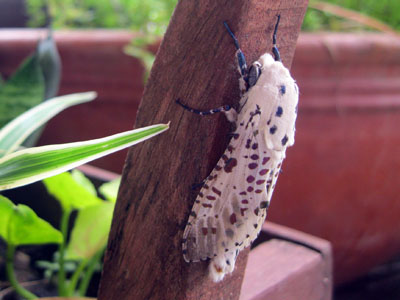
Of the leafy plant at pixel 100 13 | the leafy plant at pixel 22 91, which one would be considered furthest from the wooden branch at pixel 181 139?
the leafy plant at pixel 100 13

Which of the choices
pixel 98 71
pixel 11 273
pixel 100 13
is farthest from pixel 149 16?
pixel 11 273

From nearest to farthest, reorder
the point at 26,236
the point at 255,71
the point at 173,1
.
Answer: the point at 255,71 < the point at 26,236 < the point at 173,1

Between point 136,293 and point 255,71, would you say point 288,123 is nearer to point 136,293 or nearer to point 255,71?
point 255,71

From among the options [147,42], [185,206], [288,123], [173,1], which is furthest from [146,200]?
[173,1]

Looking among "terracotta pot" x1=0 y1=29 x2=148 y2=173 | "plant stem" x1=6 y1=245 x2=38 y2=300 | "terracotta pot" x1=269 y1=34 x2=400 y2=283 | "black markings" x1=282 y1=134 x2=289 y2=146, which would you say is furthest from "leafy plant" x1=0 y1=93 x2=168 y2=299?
"terracotta pot" x1=269 y1=34 x2=400 y2=283

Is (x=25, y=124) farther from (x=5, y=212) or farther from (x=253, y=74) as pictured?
(x=253, y=74)

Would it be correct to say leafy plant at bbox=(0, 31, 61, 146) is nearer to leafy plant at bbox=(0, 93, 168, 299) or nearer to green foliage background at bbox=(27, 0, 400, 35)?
leafy plant at bbox=(0, 93, 168, 299)
